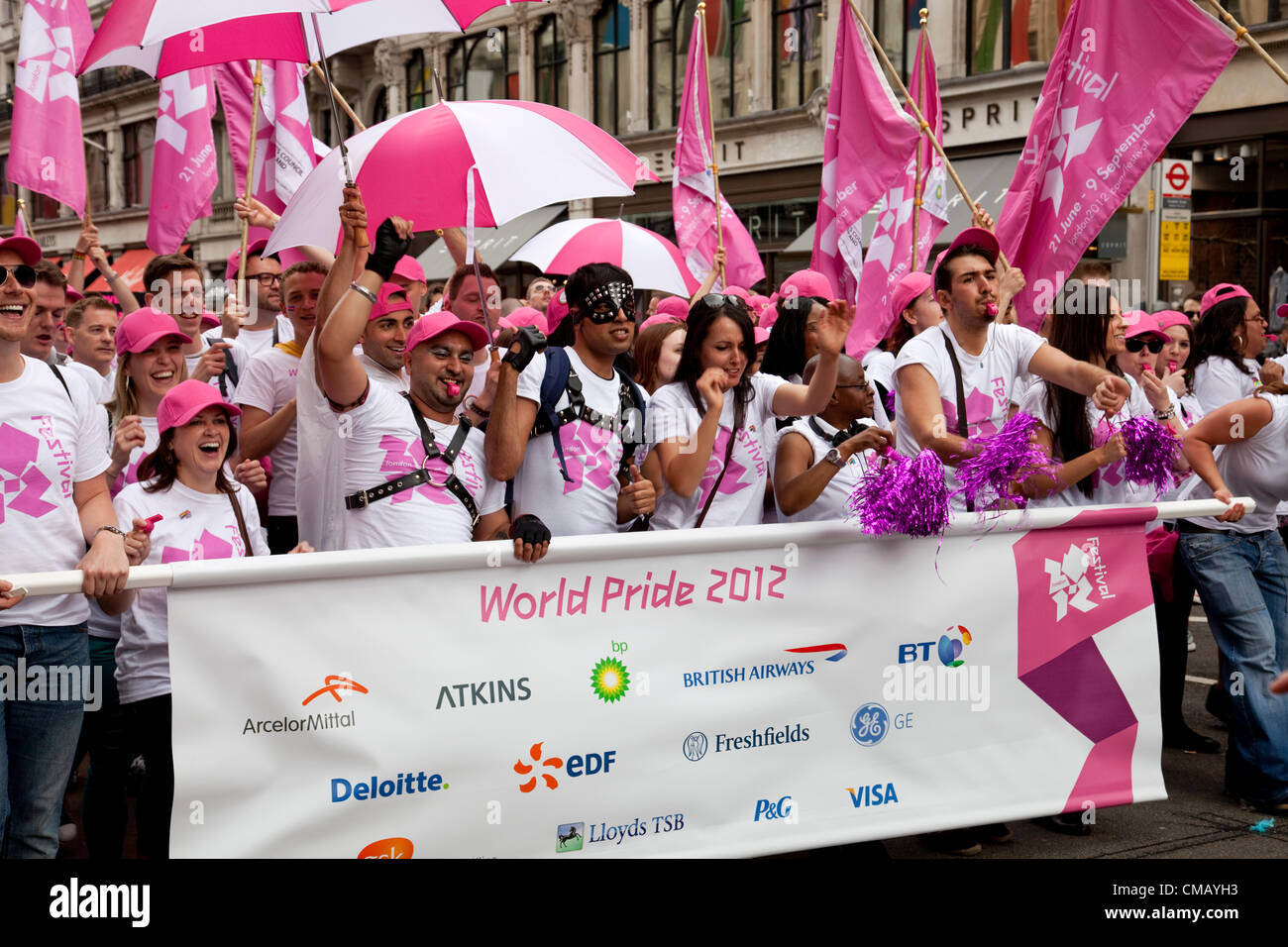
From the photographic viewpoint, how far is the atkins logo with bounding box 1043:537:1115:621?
488cm

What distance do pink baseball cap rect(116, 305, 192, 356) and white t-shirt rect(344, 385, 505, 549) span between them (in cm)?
112

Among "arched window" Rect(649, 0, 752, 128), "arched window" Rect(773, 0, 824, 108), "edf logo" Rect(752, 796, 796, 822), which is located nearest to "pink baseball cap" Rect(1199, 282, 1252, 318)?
"edf logo" Rect(752, 796, 796, 822)

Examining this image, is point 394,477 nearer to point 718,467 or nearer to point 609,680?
point 609,680

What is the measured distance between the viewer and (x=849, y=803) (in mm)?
4520

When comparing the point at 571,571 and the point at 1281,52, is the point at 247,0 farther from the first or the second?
the point at 1281,52

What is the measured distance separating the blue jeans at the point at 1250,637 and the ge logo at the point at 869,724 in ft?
6.10

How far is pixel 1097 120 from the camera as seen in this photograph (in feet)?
20.1

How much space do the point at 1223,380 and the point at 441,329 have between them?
3836 mm

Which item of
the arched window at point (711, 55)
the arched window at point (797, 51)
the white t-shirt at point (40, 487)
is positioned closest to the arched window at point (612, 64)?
the arched window at point (711, 55)

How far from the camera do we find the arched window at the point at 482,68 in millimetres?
31969

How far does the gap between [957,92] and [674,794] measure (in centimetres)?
1887

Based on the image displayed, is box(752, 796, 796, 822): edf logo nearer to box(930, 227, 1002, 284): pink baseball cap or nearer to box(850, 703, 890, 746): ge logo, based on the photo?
box(850, 703, 890, 746): ge logo

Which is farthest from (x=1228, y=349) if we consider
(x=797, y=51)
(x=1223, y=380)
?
(x=797, y=51)

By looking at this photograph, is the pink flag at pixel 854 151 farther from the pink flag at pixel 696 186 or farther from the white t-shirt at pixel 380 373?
the white t-shirt at pixel 380 373
